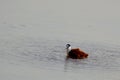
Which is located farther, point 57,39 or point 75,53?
point 57,39

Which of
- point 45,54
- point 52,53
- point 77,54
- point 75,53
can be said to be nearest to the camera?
point 45,54

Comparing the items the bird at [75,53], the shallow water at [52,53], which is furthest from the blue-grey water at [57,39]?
the bird at [75,53]

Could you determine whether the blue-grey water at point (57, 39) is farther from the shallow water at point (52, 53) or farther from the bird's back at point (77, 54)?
the bird's back at point (77, 54)

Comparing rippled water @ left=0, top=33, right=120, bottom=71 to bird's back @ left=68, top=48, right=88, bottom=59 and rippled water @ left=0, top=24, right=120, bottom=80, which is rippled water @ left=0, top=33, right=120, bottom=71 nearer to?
rippled water @ left=0, top=24, right=120, bottom=80

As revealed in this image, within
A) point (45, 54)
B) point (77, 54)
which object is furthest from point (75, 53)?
point (45, 54)

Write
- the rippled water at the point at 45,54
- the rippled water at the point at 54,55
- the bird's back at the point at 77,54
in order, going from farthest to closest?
the bird's back at the point at 77,54 < the rippled water at the point at 54,55 < the rippled water at the point at 45,54

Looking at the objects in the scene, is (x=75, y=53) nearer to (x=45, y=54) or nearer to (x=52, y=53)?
(x=52, y=53)

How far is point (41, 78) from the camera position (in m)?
14.6

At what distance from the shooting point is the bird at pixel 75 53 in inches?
688

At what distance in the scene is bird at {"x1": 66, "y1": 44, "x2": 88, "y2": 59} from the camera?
17.5 metres

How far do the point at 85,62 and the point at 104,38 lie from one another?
3048mm

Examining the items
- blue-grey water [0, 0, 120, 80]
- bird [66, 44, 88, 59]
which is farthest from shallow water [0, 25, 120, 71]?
bird [66, 44, 88, 59]

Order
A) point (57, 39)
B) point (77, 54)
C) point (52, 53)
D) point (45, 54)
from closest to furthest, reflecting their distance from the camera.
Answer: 1. point (45, 54)
2. point (52, 53)
3. point (77, 54)
4. point (57, 39)

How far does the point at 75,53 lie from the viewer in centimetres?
1772
